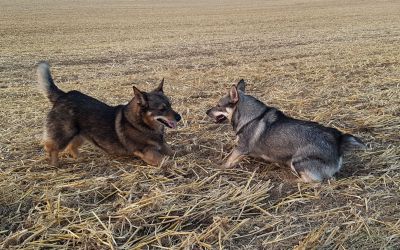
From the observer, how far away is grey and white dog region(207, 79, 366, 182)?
16.4ft

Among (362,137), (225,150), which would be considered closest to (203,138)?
(225,150)

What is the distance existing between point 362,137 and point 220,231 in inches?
141

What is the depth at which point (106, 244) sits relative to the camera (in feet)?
12.9

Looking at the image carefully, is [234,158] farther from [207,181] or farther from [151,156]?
[151,156]

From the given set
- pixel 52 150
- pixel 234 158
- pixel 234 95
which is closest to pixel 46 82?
pixel 52 150

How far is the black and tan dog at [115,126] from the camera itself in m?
5.80

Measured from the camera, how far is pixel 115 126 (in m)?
5.93

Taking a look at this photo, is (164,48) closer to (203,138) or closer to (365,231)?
(203,138)

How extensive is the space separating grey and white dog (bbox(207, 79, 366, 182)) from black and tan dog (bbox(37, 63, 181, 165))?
963 mm

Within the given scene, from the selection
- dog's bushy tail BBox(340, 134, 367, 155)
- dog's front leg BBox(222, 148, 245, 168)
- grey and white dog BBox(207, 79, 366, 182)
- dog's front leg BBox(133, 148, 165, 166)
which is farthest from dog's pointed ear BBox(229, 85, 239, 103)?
dog's bushy tail BBox(340, 134, 367, 155)

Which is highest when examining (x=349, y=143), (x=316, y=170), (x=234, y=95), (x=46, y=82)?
(x=46, y=82)

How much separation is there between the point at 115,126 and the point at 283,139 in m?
2.56

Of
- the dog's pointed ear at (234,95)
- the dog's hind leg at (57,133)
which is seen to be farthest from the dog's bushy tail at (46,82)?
the dog's pointed ear at (234,95)

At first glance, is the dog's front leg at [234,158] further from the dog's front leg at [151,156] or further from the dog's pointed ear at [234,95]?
the dog's front leg at [151,156]
